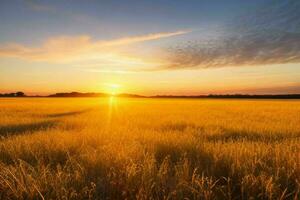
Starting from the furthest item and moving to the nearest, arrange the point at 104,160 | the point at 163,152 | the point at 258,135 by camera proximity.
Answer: the point at 258,135, the point at 163,152, the point at 104,160

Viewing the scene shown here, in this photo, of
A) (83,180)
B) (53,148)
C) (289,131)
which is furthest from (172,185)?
(289,131)

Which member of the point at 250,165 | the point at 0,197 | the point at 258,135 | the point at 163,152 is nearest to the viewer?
the point at 0,197

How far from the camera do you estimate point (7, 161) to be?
5.37 m

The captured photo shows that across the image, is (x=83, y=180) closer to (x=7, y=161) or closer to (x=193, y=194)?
(x=193, y=194)

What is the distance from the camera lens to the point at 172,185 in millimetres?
3604

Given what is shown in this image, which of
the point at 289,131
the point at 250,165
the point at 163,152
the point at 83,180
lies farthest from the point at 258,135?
the point at 83,180

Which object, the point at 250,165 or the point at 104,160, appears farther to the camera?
the point at 104,160

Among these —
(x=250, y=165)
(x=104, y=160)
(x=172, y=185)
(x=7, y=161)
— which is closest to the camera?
(x=172, y=185)

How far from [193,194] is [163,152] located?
2.42 metres

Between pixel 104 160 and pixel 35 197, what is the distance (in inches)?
56.9

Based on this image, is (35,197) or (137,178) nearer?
(35,197)

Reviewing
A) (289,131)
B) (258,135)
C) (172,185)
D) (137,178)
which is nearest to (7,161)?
(137,178)

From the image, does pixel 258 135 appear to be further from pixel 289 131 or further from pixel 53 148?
pixel 53 148

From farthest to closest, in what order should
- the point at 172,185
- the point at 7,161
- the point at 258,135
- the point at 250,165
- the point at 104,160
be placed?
the point at 258,135, the point at 7,161, the point at 104,160, the point at 250,165, the point at 172,185
